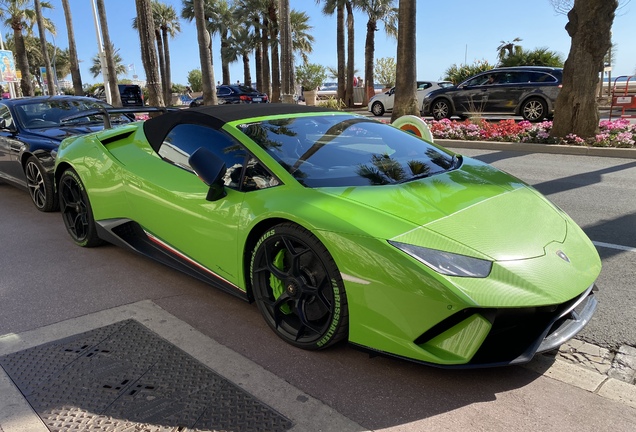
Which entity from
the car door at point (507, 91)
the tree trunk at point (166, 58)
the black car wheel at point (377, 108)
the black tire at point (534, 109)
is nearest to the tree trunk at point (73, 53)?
the tree trunk at point (166, 58)

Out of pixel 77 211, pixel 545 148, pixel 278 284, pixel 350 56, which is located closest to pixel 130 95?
pixel 350 56

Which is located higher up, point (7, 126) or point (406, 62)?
point (406, 62)

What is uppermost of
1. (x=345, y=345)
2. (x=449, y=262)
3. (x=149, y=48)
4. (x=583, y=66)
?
(x=149, y=48)

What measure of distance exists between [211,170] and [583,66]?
8864 millimetres

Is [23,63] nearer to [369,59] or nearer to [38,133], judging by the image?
[369,59]

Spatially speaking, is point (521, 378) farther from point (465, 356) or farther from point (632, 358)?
point (632, 358)

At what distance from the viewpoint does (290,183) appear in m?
2.79

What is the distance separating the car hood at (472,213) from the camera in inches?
92.6

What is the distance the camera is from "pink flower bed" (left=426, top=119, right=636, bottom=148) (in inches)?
359

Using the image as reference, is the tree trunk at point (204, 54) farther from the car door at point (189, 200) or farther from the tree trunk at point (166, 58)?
the tree trunk at point (166, 58)

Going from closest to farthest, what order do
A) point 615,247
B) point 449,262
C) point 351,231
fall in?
point 449,262, point 351,231, point 615,247

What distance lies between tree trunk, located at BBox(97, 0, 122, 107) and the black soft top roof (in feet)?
59.6

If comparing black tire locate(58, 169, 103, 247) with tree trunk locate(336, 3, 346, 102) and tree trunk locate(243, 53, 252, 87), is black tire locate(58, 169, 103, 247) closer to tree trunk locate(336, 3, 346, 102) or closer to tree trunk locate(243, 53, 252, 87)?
tree trunk locate(336, 3, 346, 102)

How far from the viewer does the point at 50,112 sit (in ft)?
21.8
